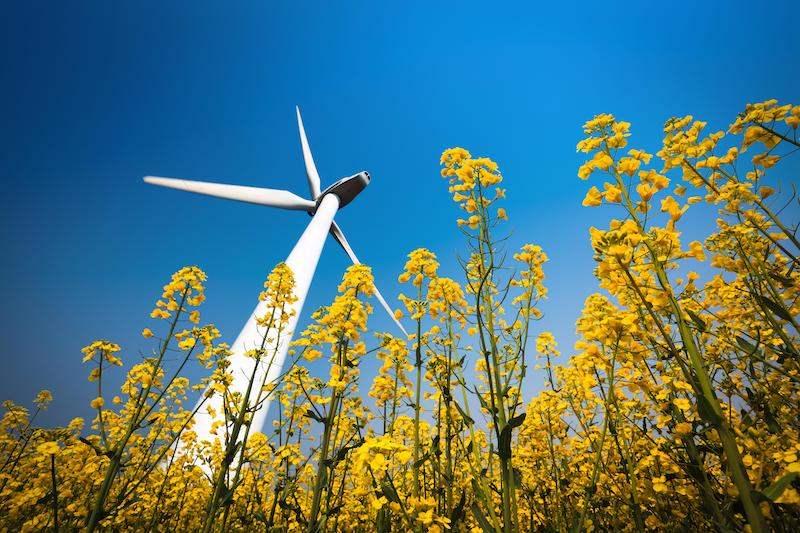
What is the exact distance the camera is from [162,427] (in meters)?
6.13

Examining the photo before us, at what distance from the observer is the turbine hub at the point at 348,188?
21188mm

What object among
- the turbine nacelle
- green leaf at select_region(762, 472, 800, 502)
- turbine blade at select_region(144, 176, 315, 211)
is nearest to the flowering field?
green leaf at select_region(762, 472, 800, 502)

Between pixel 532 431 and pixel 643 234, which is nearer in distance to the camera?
pixel 643 234

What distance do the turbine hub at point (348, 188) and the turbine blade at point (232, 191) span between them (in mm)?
2876

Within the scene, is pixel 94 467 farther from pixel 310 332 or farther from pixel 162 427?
pixel 310 332

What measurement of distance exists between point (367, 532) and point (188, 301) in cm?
401

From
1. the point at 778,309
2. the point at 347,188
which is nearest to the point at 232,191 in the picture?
the point at 347,188

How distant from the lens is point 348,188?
2159cm

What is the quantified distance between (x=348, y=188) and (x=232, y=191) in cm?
713

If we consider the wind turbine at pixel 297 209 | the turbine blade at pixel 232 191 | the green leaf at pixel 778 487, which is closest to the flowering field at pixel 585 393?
the green leaf at pixel 778 487

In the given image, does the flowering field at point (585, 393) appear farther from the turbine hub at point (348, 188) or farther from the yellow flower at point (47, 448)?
the turbine hub at point (348, 188)

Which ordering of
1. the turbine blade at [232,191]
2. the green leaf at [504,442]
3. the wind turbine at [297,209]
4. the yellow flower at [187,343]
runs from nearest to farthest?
the green leaf at [504,442] → the yellow flower at [187,343] → the wind turbine at [297,209] → the turbine blade at [232,191]

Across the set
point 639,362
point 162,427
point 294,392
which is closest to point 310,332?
point 294,392

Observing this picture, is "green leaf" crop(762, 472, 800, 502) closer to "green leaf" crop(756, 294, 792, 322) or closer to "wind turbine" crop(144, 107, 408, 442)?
"green leaf" crop(756, 294, 792, 322)
